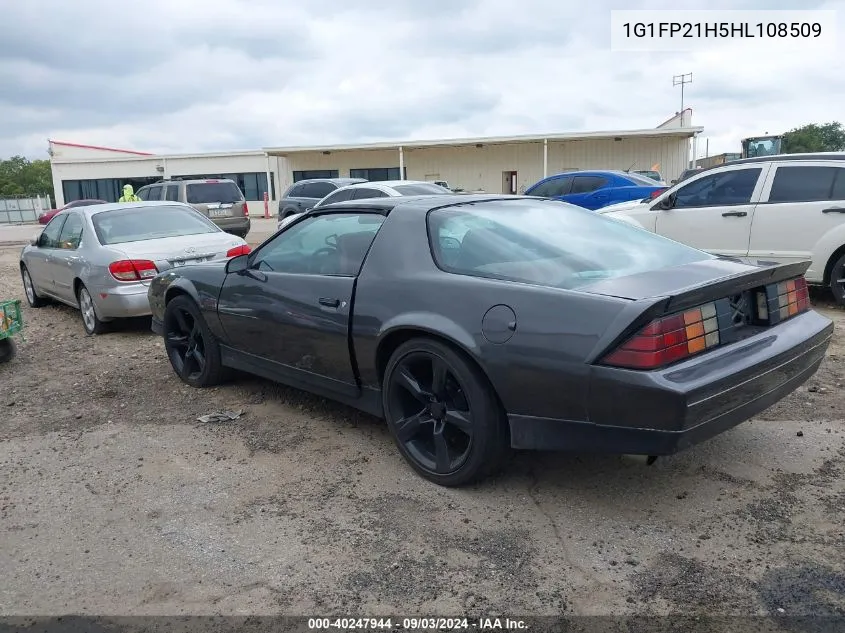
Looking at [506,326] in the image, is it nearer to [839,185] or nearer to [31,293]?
[839,185]

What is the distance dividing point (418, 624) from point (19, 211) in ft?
175

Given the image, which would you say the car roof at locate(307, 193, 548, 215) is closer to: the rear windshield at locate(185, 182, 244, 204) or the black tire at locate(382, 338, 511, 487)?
the black tire at locate(382, 338, 511, 487)

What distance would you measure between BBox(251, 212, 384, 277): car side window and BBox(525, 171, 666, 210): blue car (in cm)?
889

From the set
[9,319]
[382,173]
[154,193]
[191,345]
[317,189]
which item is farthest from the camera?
[382,173]

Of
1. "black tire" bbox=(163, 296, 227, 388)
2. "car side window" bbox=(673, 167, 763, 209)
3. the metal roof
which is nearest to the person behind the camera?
"black tire" bbox=(163, 296, 227, 388)

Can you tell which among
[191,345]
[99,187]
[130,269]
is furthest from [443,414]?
[99,187]

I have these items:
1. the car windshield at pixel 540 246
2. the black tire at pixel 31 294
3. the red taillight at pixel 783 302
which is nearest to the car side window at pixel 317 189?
the black tire at pixel 31 294

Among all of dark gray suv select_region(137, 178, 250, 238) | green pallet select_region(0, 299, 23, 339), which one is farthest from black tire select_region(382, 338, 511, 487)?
dark gray suv select_region(137, 178, 250, 238)

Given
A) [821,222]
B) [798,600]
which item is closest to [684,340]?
[798,600]

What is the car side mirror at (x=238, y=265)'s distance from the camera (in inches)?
183

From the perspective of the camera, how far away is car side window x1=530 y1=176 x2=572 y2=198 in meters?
13.7

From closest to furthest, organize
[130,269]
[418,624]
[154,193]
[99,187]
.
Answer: [418,624]
[130,269]
[154,193]
[99,187]

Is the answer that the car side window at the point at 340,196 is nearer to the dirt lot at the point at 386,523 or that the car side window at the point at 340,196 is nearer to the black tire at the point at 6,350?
the black tire at the point at 6,350

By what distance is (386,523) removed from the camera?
3.13 m
